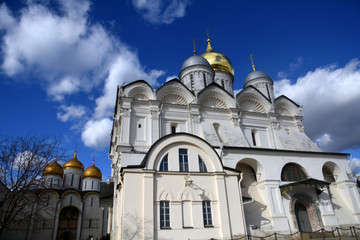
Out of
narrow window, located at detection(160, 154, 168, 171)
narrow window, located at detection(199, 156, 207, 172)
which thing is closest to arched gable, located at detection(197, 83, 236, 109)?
narrow window, located at detection(199, 156, 207, 172)

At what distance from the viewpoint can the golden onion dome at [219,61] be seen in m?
31.3

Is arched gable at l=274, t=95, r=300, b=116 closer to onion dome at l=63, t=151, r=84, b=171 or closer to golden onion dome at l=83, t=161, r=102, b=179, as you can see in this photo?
golden onion dome at l=83, t=161, r=102, b=179

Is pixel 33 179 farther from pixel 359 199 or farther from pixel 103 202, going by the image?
pixel 359 199

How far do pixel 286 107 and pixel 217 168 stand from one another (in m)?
16.1

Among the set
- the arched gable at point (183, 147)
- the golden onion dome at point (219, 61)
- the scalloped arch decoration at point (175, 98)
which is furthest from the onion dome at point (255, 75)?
the arched gable at point (183, 147)

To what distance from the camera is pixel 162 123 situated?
21.2 meters

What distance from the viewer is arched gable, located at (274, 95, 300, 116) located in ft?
85.2

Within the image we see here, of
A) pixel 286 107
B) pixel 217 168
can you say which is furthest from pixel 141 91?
pixel 286 107

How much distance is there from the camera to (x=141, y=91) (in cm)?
2158

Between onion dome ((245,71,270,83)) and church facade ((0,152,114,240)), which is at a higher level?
onion dome ((245,71,270,83))

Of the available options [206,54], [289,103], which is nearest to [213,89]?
[289,103]

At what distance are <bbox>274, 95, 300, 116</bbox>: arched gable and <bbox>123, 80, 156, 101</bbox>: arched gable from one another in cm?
1313

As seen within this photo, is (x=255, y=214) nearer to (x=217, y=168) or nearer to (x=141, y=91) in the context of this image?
(x=217, y=168)

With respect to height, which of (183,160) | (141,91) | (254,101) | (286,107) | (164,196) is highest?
(254,101)
